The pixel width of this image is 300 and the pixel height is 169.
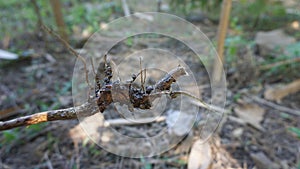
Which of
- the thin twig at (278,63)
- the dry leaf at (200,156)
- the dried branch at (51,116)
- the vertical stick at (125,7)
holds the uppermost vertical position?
the vertical stick at (125,7)

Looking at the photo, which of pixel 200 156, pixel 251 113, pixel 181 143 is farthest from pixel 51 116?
pixel 251 113

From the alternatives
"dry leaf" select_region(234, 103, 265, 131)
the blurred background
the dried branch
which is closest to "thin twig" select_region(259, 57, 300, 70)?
the blurred background

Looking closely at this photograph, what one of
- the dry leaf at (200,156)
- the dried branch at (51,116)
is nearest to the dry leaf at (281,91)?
the dry leaf at (200,156)

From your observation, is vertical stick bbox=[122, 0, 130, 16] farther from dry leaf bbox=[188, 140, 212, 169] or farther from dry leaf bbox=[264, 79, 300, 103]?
dry leaf bbox=[188, 140, 212, 169]

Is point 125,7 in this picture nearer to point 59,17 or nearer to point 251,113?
point 59,17

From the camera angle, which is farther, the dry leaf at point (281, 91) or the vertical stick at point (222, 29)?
the dry leaf at point (281, 91)

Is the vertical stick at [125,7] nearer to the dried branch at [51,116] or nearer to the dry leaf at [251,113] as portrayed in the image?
the dry leaf at [251,113]

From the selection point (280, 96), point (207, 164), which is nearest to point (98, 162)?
point (207, 164)
